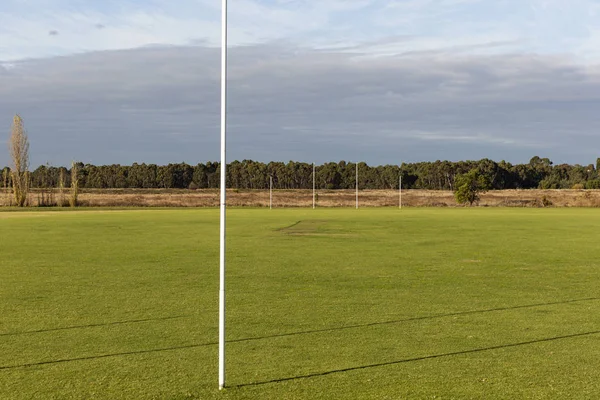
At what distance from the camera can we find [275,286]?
1454cm

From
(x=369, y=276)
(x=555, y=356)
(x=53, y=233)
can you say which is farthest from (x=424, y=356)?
(x=53, y=233)

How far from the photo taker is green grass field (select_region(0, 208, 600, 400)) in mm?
7215

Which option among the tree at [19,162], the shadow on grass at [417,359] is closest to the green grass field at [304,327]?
the shadow on grass at [417,359]

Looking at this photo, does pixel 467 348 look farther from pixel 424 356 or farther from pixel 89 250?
pixel 89 250

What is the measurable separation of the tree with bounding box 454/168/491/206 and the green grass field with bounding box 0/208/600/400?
80147 mm

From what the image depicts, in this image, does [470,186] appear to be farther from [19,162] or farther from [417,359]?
[417,359]

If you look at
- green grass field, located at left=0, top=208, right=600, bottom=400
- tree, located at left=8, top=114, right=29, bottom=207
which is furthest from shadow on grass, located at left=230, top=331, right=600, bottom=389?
tree, located at left=8, top=114, right=29, bottom=207

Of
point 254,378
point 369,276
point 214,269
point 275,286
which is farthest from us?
point 214,269

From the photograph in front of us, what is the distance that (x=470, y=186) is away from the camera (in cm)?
10088

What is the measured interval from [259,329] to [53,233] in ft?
83.1

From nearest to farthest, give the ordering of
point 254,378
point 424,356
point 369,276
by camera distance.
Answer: point 254,378
point 424,356
point 369,276

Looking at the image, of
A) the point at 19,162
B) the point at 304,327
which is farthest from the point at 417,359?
the point at 19,162

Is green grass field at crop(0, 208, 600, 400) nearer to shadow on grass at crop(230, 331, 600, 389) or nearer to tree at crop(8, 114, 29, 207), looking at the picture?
shadow on grass at crop(230, 331, 600, 389)

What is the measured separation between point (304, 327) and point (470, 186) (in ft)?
309
